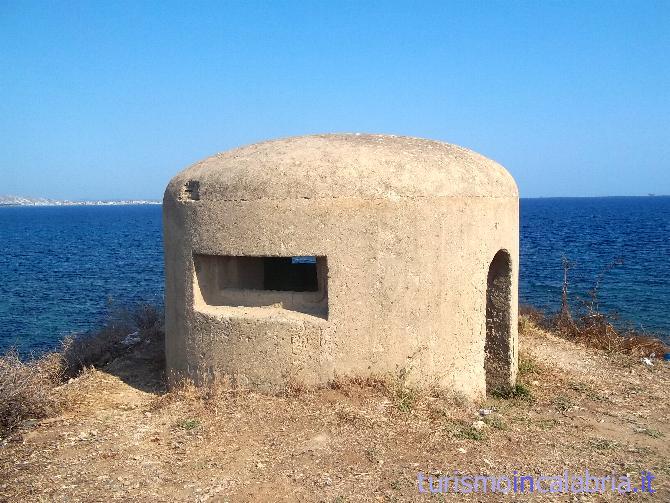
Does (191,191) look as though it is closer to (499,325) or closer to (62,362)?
(499,325)

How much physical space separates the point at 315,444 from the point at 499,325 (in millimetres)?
3443

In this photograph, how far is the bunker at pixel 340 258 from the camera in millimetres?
5844

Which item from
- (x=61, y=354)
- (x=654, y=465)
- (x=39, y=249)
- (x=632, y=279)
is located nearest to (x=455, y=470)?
(x=654, y=465)

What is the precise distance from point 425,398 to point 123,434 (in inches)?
120

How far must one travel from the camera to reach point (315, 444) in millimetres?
5172

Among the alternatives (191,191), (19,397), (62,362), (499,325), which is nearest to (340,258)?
(191,191)

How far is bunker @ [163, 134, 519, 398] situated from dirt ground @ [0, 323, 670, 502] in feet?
1.23

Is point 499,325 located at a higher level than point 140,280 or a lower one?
higher

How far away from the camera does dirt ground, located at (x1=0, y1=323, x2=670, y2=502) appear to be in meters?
4.57

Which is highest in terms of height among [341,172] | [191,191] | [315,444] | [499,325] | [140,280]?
[341,172]

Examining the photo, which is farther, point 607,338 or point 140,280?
point 140,280

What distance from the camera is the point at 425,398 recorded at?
5984 millimetres

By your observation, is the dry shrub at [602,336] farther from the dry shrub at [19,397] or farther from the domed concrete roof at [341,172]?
the dry shrub at [19,397]

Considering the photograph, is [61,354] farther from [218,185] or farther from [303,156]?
[303,156]
